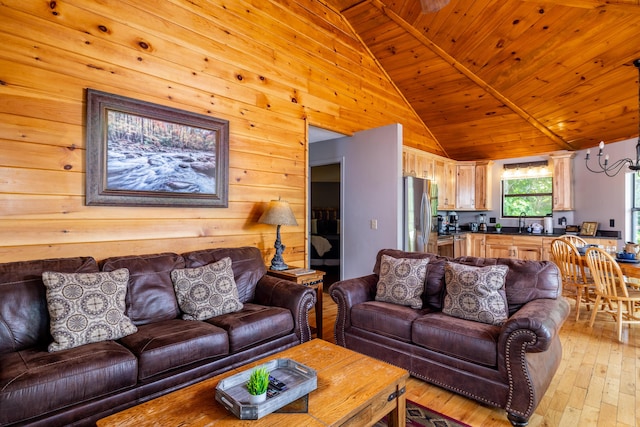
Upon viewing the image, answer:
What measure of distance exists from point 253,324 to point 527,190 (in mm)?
5927

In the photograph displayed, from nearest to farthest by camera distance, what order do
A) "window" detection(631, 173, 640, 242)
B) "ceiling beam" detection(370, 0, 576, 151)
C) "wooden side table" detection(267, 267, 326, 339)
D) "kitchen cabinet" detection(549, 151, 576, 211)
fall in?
1. "wooden side table" detection(267, 267, 326, 339)
2. "ceiling beam" detection(370, 0, 576, 151)
3. "window" detection(631, 173, 640, 242)
4. "kitchen cabinet" detection(549, 151, 576, 211)

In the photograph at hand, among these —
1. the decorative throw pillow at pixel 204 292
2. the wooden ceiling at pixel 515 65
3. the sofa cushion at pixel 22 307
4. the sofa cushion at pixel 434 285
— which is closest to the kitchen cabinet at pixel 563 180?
the wooden ceiling at pixel 515 65

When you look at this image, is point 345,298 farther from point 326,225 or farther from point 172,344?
point 326,225

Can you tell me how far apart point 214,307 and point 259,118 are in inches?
83.1

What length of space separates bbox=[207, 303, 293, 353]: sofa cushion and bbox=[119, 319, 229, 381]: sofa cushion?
0.25 feet

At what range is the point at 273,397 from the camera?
138cm

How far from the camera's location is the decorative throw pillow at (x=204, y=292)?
2.49 metres

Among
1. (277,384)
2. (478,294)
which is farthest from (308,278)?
(277,384)

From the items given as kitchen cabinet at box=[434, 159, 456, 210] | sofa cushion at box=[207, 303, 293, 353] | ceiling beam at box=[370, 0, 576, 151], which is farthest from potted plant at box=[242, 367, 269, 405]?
kitchen cabinet at box=[434, 159, 456, 210]

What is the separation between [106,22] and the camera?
262cm

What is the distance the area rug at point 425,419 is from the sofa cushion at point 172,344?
3.71 feet

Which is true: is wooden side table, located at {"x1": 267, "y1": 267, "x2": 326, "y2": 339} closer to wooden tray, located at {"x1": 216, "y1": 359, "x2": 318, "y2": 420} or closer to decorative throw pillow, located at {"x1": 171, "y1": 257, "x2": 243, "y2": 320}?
decorative throw pillow, located at {"x1": 171, "y1": 257, "x2": 243, "y2": 320}

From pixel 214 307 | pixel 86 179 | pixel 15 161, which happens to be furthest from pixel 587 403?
pixel 15 161

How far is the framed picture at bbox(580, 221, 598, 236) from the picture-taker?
5199mm
